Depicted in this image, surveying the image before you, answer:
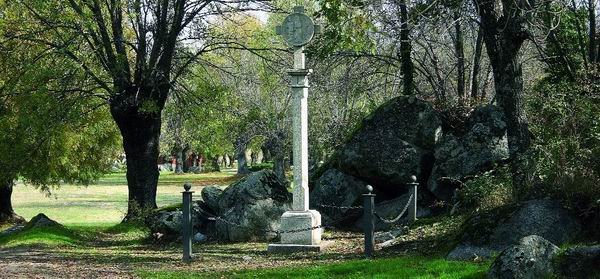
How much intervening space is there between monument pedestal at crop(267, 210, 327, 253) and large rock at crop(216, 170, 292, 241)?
1.82m

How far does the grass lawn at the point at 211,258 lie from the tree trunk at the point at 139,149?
821 millimetres

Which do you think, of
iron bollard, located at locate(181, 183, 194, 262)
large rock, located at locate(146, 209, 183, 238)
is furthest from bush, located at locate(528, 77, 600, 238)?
large rock, located at locate(146, 209, 183, 238)

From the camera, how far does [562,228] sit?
34.2 ft

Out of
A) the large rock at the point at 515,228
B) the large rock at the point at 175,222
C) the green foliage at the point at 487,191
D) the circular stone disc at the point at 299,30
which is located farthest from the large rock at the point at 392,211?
the large rock at the point at 515,228

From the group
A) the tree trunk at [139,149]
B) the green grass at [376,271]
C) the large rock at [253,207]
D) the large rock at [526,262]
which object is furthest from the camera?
the tree trunk at [139,149]

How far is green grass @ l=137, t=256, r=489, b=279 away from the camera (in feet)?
31.4

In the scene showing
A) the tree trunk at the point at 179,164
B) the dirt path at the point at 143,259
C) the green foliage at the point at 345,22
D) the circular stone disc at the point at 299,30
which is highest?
the circular stone disc at the point at 299,30

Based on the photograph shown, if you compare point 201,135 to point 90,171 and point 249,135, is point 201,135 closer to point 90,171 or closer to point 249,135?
point 90,171

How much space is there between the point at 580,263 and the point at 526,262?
603 mm

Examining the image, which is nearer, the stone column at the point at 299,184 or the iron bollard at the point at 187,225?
the iron bollard at the point at 187,225

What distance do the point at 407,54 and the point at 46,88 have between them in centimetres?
1056

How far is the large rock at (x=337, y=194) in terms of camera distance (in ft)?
59.7

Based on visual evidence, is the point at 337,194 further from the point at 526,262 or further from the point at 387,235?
the point at 526,262

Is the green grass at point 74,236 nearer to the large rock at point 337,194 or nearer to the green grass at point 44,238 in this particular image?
the green grass at point 44,238
